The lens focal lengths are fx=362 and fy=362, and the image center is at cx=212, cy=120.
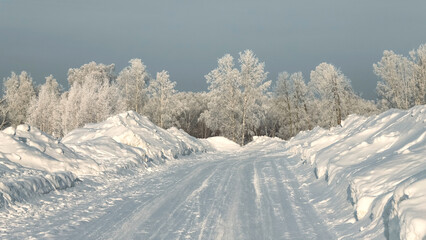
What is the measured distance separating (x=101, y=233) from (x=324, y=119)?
54.0 meters

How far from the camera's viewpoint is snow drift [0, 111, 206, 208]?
366 inches

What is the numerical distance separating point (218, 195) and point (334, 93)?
1792 inches

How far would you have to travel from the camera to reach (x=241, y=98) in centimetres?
4522

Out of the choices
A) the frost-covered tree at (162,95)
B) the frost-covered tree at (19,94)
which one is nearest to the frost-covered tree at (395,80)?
the frost-covered tree at (162,95)

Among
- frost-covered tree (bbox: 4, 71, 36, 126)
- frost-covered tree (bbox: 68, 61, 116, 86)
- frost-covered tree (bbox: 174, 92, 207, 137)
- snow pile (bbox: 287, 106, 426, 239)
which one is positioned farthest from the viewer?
frost-covered tree (bbox: 174, 92, 207, 137)

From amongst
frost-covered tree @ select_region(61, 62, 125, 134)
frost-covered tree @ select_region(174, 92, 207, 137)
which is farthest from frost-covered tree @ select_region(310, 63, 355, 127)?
frost-covered tree @ select_region(174, 92, 207, 137)

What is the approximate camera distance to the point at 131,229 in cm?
663

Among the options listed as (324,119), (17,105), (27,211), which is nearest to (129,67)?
(17,105)

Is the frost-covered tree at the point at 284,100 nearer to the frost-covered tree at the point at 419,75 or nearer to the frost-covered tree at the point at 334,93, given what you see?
the frost-covered tree at the point at 334,93

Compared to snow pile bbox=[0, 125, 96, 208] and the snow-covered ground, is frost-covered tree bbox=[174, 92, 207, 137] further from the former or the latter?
the snow-covered ground

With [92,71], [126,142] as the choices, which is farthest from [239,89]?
[92,71]

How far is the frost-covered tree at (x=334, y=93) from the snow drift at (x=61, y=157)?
3522cm

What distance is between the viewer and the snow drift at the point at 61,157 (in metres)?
9.29

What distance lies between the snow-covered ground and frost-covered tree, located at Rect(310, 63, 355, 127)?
37246 mm
